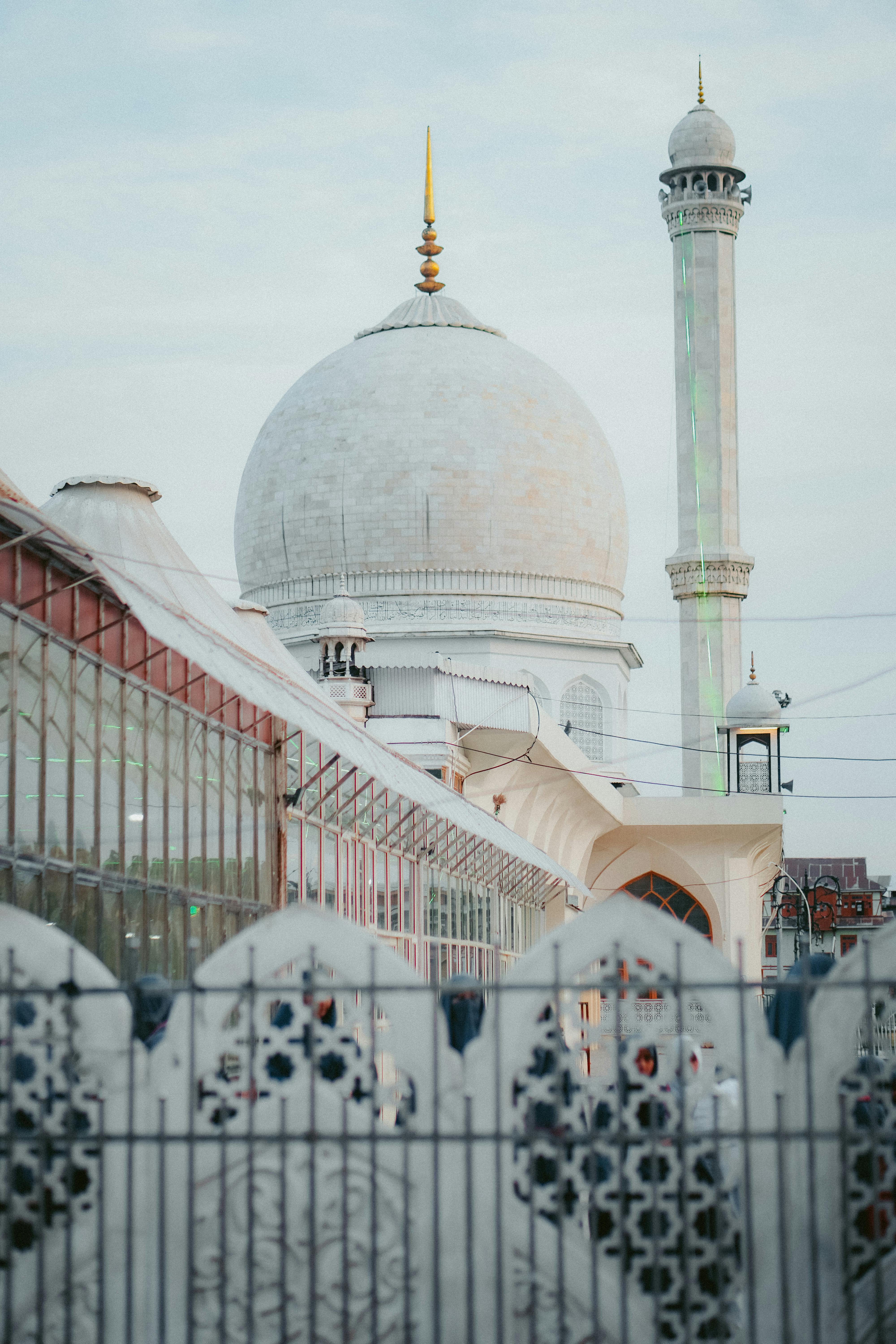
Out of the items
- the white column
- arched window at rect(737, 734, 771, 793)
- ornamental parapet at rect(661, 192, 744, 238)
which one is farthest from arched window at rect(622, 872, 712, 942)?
ornamental parapet at rect(661, 192, 744, 238)

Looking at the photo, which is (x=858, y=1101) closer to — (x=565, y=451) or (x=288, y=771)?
(x=288, y=771)

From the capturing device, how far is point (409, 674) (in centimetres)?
2698

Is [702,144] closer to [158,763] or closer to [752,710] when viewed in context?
[752,710]

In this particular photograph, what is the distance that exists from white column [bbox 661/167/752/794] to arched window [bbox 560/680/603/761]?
5.82 m

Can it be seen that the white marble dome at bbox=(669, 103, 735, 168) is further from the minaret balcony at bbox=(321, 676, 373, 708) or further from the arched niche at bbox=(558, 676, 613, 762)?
the minaret balcony at bbox=(321, 676, 373, 708)

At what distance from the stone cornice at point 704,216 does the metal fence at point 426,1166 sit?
3804 centimetres

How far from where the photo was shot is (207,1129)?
5.92 metres

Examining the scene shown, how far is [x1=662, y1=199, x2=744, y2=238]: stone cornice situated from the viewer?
137 ft

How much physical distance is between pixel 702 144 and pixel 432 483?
13.3 metres

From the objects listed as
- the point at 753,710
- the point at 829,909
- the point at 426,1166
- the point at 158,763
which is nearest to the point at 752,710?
the point at 753,710

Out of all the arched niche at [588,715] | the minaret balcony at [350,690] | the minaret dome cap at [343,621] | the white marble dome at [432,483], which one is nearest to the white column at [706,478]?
the white marble dome at [432,483]

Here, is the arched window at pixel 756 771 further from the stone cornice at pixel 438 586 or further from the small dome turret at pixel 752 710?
the stone cornice at pixel 438 586

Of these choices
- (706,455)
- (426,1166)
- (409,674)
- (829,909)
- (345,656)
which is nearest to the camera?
(426,1166)

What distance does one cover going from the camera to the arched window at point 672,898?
3728 cm
